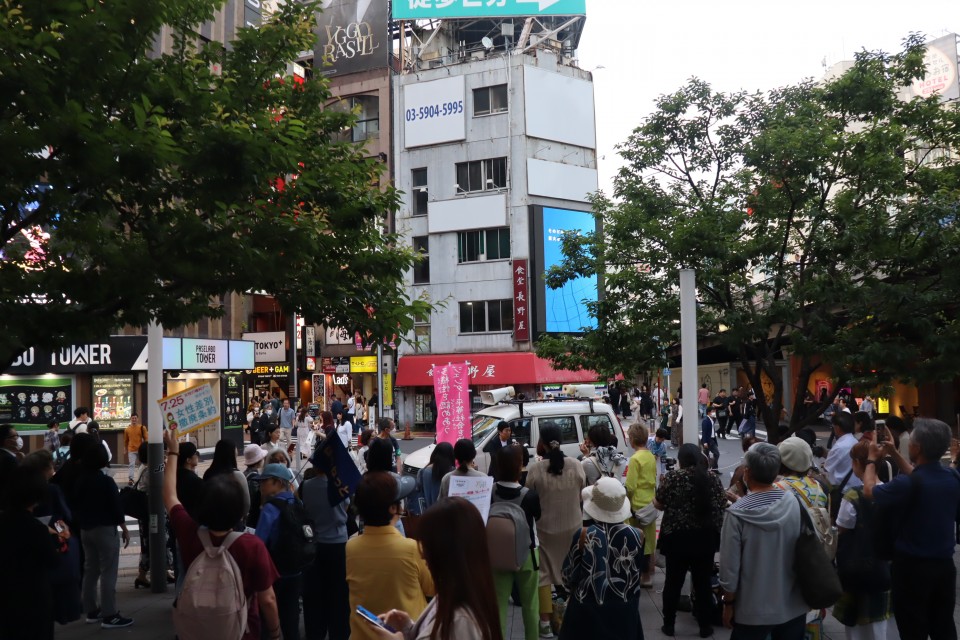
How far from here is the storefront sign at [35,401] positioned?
74.4 feet

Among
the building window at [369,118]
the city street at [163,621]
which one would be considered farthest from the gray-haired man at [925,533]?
the building window at [369,118]

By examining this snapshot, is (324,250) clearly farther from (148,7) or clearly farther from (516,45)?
(516,45)

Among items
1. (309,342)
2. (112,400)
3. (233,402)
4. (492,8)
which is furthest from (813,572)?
(309,342)

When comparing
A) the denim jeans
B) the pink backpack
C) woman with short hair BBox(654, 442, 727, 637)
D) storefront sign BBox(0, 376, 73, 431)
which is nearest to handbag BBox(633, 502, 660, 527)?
woman with short hair BBox(654, 442, 727, 637)

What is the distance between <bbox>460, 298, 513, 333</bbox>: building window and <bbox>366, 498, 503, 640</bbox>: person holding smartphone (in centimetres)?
3562

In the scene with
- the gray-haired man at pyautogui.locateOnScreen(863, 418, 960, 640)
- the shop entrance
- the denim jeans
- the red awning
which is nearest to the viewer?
the gray-haired man at pyautogui.locateOnScreen(863, 418, 960, 640)

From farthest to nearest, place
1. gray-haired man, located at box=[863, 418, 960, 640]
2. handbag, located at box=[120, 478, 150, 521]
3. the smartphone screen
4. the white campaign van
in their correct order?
1. the white campaign van
2. handbag, located at box=[120, 478, 150, 521]
3. gray-haired man, located at box=[863, 418, 960, 640]
4. the smartphone screen

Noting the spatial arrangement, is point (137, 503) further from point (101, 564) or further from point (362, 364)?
point (362, 364)

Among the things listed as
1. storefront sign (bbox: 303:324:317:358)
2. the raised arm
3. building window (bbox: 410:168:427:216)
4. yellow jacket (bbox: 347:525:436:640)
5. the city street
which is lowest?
the city street

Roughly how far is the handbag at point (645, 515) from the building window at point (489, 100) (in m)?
32.7

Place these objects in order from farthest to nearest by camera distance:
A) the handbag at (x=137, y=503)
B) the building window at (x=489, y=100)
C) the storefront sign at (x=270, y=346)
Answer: the storefront sign at (x=270, y=346) → the building window at (x=489, y=100) → the handbag at (x=137, y=503)

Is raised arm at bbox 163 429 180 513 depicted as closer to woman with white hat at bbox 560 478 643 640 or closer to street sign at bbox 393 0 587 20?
woman with white hat at bbox 560 478 643 640

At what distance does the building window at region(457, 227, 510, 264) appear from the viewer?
38906mm

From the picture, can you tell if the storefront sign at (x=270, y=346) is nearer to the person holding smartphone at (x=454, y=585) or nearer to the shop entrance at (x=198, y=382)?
the shop entrance at (x=198, y=382)
